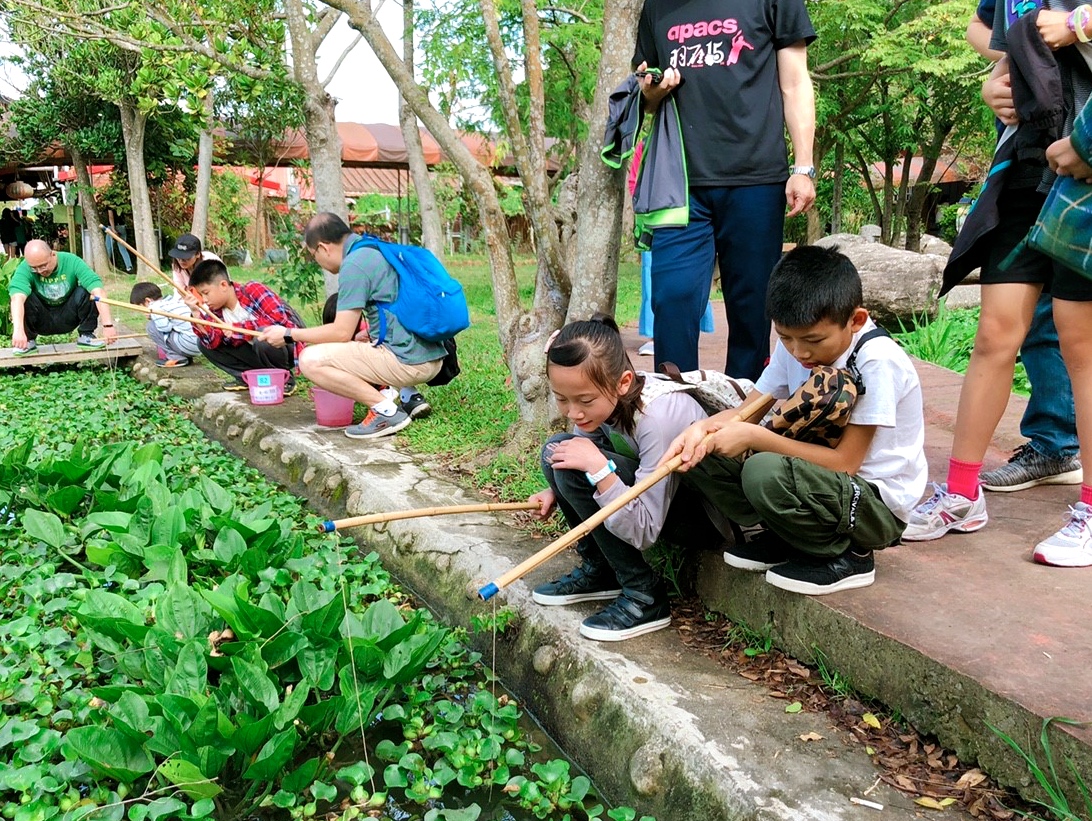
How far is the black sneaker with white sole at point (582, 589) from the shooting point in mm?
2705

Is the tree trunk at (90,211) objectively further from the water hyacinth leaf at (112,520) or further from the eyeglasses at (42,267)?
the water hyacinth leaf at (112,520)

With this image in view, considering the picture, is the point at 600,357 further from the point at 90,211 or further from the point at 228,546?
the point at 90,211

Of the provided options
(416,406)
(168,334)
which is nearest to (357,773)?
(416,406)

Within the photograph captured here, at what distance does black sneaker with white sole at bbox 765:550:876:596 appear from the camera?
2.25 metres

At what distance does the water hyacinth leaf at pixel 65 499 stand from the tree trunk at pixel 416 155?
646 centimetres

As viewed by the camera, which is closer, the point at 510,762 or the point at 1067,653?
the point at 1067,653

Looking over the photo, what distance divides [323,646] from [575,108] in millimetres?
10032

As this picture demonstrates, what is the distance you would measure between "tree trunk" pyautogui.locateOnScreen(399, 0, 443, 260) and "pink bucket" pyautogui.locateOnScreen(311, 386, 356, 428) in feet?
16.7

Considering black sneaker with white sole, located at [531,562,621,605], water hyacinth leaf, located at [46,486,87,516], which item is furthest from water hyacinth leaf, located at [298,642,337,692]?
water hyacinth leaf, located at [46,486,87,516]

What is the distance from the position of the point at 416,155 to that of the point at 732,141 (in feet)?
25.9

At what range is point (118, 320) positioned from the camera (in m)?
9.32

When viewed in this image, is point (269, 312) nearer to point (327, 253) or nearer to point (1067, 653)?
point (327, 253)

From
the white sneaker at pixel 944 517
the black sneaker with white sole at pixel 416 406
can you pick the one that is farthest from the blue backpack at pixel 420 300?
the white sneaker at pixel 944 517

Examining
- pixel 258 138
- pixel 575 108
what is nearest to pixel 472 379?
pixel 575 108
